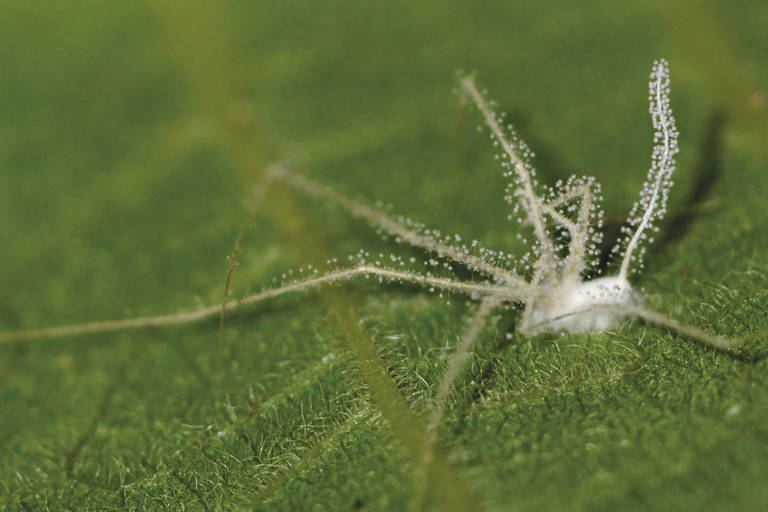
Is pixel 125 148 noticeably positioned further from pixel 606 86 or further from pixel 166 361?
pixel 606 86

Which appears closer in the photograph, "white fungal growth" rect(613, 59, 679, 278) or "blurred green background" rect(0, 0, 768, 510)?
"blurred green background" rect(0, 0, 768, 510)

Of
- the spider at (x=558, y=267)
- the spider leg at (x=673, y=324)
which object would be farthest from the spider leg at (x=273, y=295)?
the spider leg at (x=673, y=324)

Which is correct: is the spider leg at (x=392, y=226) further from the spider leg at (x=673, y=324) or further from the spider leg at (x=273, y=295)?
the spider leg at (x=673, y=324)

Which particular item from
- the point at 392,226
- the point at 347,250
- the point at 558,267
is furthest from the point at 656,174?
the point at 347,250

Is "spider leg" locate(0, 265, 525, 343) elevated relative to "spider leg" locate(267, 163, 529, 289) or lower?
lower

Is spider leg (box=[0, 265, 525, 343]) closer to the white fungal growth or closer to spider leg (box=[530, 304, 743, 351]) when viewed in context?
spider leg (box=[530, 304, 743, 351])

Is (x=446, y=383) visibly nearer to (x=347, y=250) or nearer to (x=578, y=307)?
(x=578, y=307)

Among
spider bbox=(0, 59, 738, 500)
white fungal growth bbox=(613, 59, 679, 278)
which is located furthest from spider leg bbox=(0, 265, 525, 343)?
white fungal growth bbox=(613, 59, 679, 278)
